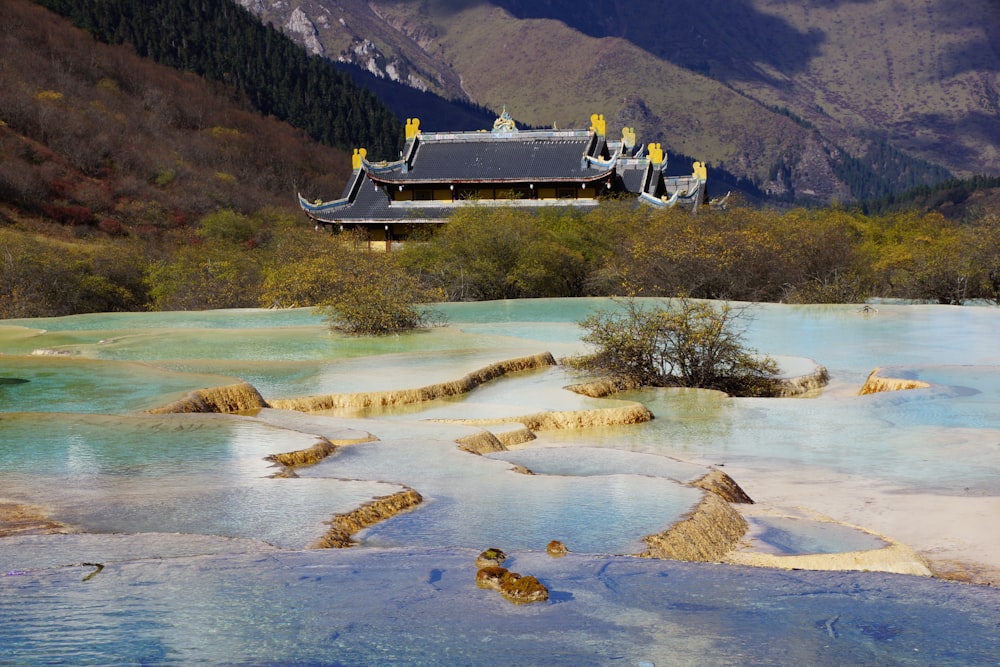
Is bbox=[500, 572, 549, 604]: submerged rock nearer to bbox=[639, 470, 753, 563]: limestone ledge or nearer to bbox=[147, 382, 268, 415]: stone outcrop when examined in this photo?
bbox=[639, 470, 753, 563]: limestone ledge

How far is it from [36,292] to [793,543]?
2707 cm

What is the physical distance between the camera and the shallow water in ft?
14.7

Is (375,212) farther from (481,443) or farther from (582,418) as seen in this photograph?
(481,443)

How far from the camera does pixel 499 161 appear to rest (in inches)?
1779

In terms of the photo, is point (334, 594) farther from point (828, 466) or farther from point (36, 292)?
point (36, 292)

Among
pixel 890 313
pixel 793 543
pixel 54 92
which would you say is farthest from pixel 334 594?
pixel 54 92

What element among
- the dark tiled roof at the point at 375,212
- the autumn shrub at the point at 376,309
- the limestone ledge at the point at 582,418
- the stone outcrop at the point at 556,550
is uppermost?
the dark tiled roof at the point at 375,212

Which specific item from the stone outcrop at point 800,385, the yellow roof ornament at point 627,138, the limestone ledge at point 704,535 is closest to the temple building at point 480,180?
the yellow roof ornament at point 627,138

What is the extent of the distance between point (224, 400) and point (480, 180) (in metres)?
32.8

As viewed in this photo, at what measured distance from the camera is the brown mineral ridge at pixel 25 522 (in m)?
6.36

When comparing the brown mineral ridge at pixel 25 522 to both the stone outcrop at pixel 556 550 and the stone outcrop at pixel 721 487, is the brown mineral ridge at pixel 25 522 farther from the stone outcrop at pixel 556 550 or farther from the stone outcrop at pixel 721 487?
Result: the stone outcrop at pixel 721 487

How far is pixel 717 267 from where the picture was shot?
3025cm

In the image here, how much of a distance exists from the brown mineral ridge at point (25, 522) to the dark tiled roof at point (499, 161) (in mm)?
36400

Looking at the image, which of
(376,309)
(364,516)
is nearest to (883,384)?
(376,309)
